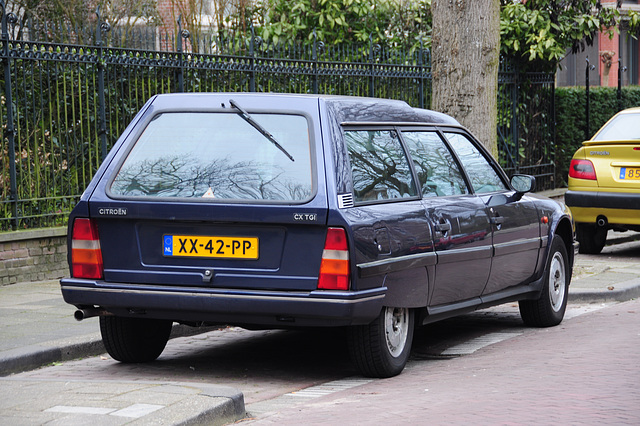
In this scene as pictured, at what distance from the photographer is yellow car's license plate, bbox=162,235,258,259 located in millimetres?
6367

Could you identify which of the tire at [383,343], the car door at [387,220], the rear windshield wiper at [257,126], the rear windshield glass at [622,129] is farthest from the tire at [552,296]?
the rear windshield glass at [622,129]

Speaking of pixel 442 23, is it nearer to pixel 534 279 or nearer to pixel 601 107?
pixel 534 279

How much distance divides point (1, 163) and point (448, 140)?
5087 millimetres

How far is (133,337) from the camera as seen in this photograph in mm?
7176

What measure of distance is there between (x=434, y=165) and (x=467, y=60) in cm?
441

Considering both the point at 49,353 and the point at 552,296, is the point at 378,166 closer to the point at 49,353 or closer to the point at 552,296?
the point at 49,353

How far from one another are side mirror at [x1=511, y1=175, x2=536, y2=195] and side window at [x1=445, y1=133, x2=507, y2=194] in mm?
91

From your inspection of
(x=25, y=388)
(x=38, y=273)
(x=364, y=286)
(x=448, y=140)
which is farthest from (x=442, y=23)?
(x=25, y=388)

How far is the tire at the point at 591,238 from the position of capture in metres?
14.2

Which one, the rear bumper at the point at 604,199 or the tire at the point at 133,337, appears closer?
the tire at the point at 133,337

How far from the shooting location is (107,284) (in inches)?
260

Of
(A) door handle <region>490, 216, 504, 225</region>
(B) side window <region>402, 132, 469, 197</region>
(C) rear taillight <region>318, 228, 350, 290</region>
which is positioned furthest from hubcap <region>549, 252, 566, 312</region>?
(C) rear taillight <region>318, 228, 350, 290</region>

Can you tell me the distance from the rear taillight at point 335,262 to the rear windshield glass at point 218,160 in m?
0.29

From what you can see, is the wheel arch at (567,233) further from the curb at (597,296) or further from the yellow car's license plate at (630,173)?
the yellow car's license plate at (630,173)
